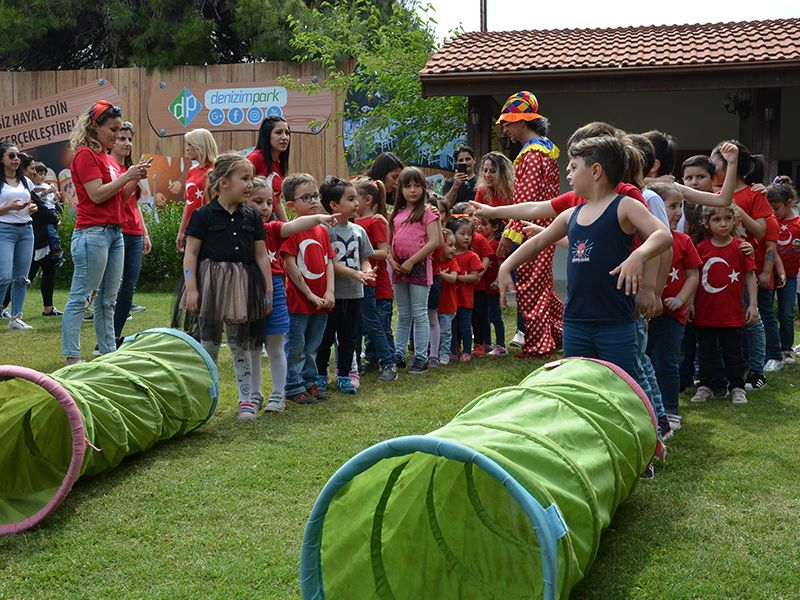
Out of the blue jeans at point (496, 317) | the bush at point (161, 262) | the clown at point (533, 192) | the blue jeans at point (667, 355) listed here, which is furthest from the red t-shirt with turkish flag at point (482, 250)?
the bush at point (161, 262)

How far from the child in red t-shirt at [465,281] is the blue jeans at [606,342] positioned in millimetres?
3374

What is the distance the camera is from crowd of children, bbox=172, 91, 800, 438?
486cm

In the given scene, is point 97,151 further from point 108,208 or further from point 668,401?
point 668,401

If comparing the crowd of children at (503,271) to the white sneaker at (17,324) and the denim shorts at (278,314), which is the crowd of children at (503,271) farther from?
the white sneaker at (17,324)

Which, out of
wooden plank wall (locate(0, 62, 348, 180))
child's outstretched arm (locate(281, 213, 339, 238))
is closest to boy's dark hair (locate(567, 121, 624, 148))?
child's outstretched arm (locate(281, 213, 339, 238))

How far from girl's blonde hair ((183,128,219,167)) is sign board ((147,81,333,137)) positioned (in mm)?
10451

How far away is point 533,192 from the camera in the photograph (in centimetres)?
804

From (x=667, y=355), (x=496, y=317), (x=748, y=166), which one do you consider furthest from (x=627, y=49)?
(x=667, y=355)

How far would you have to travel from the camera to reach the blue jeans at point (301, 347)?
659cm

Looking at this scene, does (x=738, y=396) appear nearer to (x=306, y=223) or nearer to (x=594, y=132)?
(x=594, y=132)

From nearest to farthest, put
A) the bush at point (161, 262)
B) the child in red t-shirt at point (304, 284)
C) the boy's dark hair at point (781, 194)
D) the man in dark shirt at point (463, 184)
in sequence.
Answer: the child in red t-shirt at point (304, 284), the boy's dark hair at point (781, 194), the man in dark shirt at point (463, 184), the bush at point (161, 262)

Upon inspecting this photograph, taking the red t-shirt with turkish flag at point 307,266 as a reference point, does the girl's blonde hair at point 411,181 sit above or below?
above

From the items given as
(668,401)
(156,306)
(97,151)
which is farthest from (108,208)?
(156,306)

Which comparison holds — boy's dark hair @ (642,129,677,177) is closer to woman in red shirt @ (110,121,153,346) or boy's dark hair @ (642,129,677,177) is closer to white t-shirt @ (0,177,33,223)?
woman in red shirt @ (110,121,153,346)
